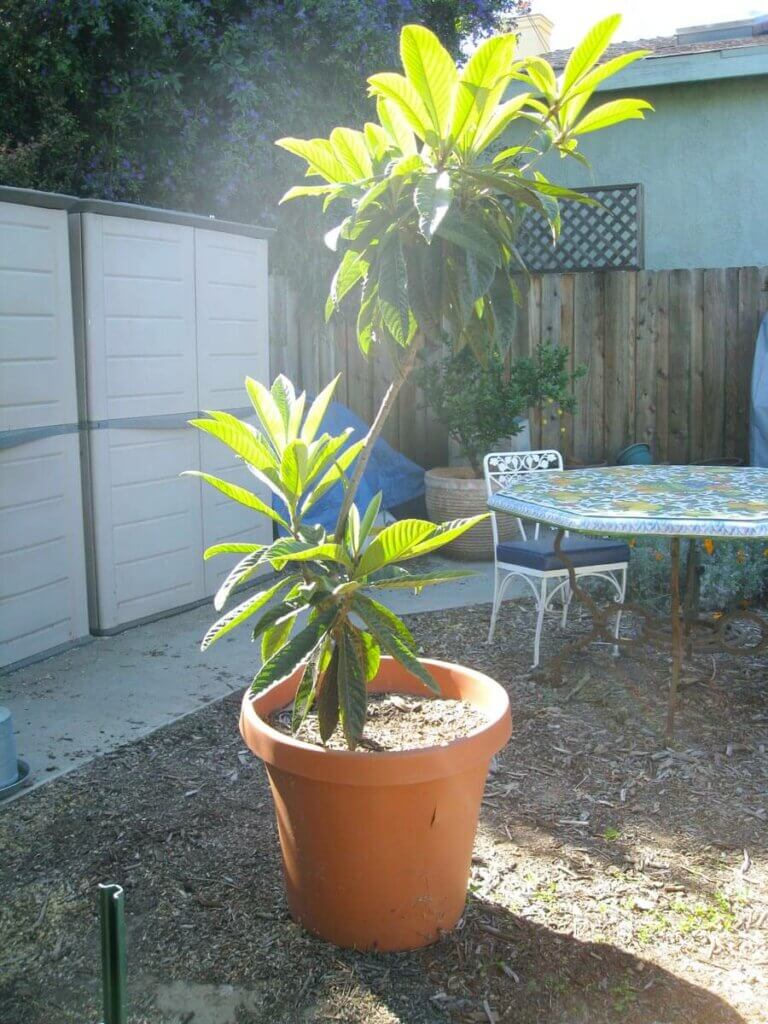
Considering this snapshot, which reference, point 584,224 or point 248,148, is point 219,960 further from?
point 584,224

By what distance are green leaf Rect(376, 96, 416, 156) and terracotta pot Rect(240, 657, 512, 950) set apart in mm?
1413

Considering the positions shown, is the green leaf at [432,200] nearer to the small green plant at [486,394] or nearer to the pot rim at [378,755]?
the pot rim at [378,755]

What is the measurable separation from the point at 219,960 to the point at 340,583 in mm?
983

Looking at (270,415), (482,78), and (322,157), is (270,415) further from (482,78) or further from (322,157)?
(482,78)

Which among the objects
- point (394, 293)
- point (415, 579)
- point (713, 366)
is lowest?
point (415, 579)

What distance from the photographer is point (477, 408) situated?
270 inches

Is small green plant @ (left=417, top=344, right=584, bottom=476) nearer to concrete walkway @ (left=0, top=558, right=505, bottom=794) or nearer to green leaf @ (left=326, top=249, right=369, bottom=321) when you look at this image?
concrete walkway @ (left=0, top=558, right=505, bottom=794)

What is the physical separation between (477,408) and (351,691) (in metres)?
4.52

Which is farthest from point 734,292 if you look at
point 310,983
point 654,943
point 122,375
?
point 310,983

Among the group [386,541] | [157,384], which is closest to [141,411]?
[157,384]

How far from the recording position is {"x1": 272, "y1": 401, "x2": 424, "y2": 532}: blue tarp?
6.87 m

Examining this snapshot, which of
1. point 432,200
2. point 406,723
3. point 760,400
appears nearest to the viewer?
point 432,200

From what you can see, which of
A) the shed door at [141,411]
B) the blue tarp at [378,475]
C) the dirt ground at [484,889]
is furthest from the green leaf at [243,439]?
the blue tarp at [378,475]

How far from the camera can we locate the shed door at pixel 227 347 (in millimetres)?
5672
